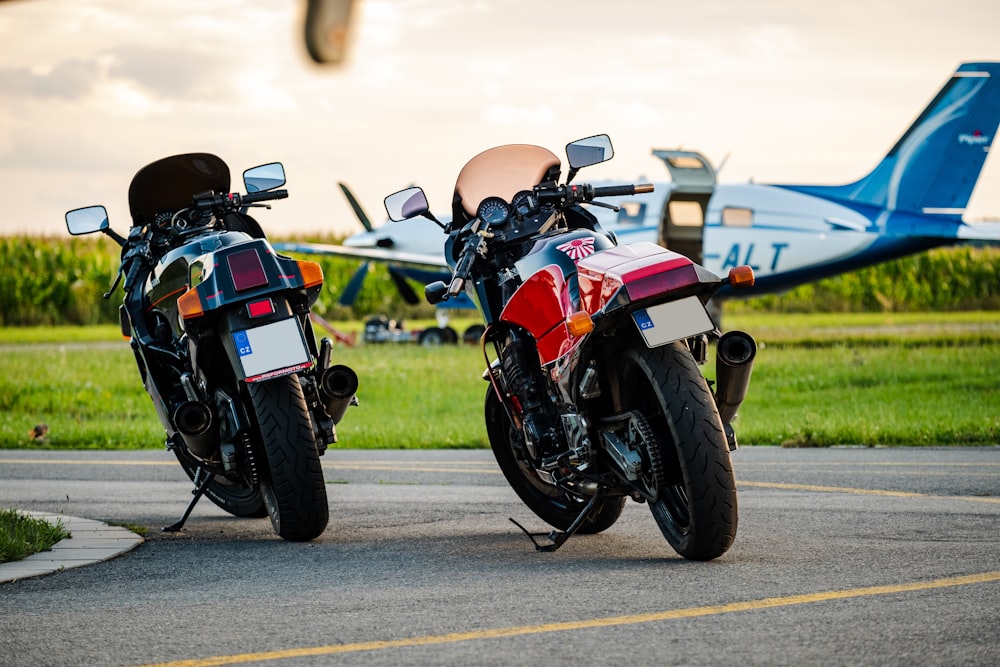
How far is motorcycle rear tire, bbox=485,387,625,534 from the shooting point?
702 cm

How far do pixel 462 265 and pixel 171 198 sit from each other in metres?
2.11

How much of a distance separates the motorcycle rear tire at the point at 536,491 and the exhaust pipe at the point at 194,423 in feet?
4.52

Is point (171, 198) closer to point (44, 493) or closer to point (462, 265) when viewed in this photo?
point (462, 265)

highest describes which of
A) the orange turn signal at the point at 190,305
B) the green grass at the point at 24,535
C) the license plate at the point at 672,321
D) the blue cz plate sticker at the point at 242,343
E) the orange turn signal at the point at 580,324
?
the orange turn signal at the point at 190,305

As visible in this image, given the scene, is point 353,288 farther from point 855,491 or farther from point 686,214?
point 855,491

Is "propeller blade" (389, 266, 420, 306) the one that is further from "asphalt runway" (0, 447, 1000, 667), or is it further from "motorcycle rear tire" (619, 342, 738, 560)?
"motorcycle rear tire" (619, 342, 738, 560)

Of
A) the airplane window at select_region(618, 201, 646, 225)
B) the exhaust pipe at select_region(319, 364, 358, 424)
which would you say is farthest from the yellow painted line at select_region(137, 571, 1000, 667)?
the airplane window at select_region(618, 201, 646, 225)

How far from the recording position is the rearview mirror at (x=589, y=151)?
691 centimetres

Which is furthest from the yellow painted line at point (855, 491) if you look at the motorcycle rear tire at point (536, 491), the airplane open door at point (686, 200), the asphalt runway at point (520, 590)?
the airplane open door at point (686, 200)

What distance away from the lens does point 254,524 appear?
784cm

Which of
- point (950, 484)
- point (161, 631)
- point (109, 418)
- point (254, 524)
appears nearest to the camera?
point (161, 631)

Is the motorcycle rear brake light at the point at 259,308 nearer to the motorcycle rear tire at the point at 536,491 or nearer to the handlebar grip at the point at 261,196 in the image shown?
the motorcycle rear tire at the point at 536,491

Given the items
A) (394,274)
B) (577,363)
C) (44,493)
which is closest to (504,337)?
(577,363)

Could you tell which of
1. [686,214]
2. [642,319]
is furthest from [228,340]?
[686,214]
